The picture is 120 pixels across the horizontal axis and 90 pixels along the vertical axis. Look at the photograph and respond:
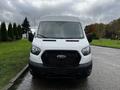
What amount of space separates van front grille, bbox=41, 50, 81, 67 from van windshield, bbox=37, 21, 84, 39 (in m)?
1.04

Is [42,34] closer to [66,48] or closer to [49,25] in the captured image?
[49,25]

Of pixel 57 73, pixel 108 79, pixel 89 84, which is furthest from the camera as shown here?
pixel 108 79

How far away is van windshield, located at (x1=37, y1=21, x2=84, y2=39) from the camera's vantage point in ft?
27.4

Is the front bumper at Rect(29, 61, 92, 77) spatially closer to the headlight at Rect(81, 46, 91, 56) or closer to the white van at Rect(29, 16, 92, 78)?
the white van at Rect(29, 16, 92, 78)

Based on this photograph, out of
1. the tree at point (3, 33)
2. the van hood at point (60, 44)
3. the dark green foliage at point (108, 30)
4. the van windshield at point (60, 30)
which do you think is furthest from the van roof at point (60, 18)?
the dark green foliage at point (108, 30)

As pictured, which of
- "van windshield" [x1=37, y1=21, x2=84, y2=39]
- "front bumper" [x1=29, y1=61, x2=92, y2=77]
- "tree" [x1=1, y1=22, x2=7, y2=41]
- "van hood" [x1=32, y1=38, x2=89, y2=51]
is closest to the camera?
"front bumper" [x1=29, y1=61, x2=92, y2=77]

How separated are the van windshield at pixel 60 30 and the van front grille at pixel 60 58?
1.04m

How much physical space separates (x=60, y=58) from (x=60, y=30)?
1589mm

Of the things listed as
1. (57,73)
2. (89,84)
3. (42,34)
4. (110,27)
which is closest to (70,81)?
(89,84)

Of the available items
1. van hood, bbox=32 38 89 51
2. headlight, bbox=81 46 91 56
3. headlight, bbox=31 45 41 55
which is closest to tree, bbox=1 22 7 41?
van hood, bbox=32 38 89 51

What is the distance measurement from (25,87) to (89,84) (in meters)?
2.00

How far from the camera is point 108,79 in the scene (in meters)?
8.77

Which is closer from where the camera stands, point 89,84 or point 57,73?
point 57,73

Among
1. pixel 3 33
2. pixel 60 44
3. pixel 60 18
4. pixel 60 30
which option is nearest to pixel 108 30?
pixel 3 33
